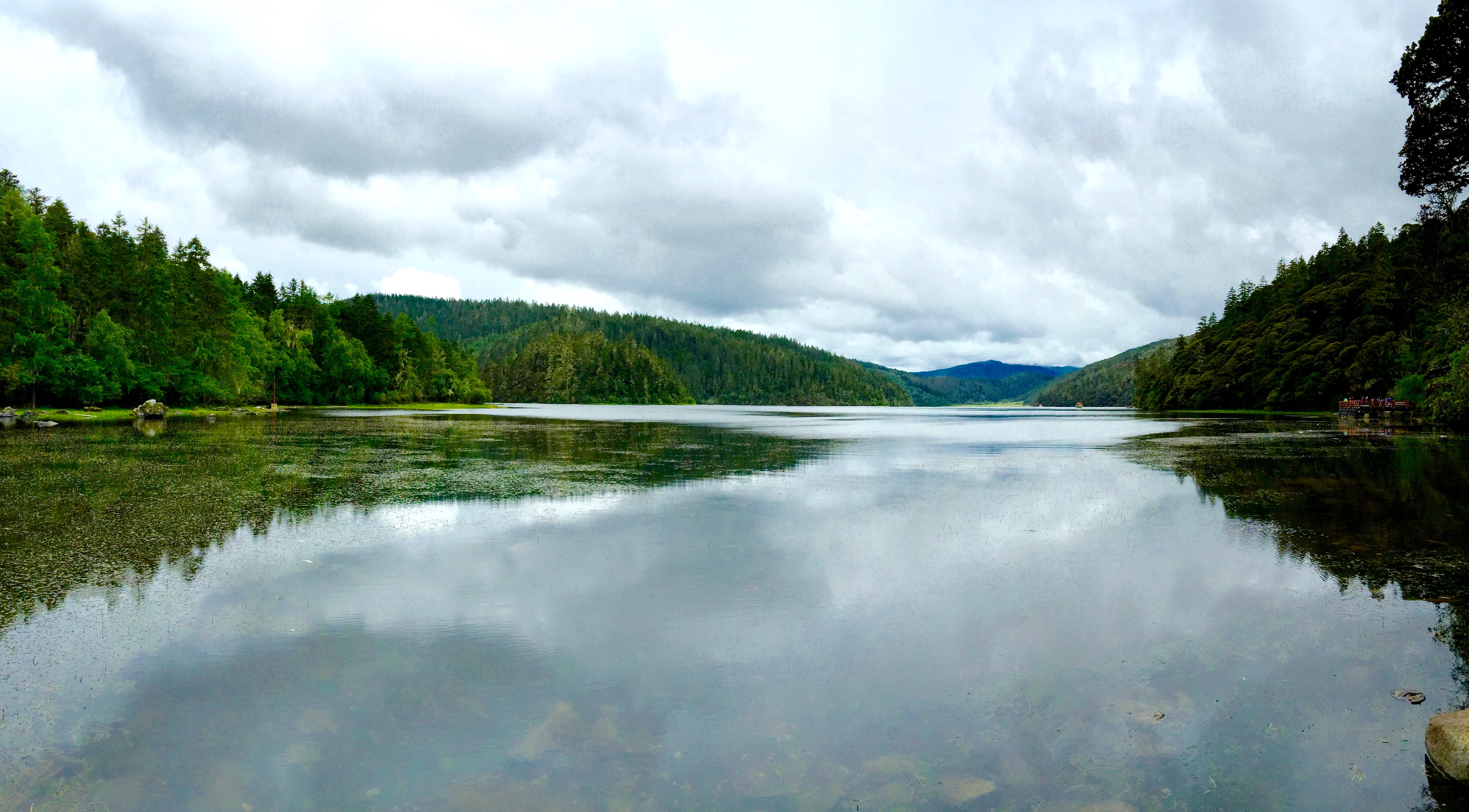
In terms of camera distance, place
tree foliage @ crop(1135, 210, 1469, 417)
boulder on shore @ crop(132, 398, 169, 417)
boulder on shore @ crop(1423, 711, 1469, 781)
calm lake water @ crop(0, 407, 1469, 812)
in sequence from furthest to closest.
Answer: tree foliage @ crop(1135, 210, 1469, 417) < boulder on shore @ crop(132, 398, 169, 417) < calm lake water @ crop(0, 407, 1469, 812) < boulder on shore @ crop(1423, 711, 1469, 781)

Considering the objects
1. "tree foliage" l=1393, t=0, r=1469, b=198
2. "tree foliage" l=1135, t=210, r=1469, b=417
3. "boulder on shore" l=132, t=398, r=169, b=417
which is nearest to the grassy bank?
"boulder on shore" l=132, t=398, r=169, b=417

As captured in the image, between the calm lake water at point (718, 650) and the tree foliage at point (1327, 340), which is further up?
the tree foliage at point (1327, 340)

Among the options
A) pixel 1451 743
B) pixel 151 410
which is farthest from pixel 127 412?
pixel 1451 743

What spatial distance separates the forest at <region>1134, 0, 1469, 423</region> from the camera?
2791cm

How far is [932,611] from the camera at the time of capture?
1134 cm

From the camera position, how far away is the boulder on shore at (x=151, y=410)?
66750 millimetres

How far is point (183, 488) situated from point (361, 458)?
10.8m

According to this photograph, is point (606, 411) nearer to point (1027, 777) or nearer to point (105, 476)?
point (105, 476)

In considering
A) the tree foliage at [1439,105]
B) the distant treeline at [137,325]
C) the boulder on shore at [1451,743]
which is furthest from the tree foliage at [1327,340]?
the distant treeline at [137,325]

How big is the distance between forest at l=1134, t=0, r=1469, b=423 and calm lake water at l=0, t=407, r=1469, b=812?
16168 mm

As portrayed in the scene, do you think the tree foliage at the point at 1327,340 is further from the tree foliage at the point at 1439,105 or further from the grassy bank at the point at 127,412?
the grassy bank at the point at 127,412

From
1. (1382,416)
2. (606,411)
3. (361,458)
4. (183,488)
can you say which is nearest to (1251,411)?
(1382,416)

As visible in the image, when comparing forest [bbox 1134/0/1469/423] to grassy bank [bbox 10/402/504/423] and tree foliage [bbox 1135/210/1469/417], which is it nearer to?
tree foliage [bbox 1135/210/1469/417]

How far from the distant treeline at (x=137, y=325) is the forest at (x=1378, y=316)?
295 feet
